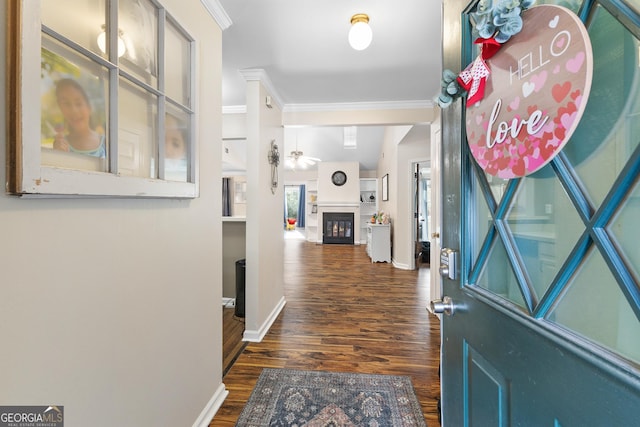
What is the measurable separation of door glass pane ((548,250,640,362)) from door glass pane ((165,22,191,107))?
4.75 feet

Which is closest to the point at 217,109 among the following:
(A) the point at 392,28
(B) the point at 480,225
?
(A) the point at 392,28

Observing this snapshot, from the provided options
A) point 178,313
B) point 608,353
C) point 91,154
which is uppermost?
point 91,154

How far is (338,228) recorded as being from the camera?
8.30m

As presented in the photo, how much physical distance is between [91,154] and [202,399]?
4.46ft

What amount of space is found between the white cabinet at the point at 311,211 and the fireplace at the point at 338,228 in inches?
23.4

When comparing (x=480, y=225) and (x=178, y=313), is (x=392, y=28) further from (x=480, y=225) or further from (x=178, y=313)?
(x=178, y=313)

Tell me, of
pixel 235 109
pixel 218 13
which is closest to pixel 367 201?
pixel 235 109

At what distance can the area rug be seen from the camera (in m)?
1.55

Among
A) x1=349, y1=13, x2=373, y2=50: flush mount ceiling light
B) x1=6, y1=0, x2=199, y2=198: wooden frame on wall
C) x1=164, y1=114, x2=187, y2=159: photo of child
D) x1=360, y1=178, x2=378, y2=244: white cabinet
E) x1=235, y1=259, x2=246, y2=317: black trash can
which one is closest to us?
x1=6, y1=0, x2=199, y2=198: wooden frame on wall

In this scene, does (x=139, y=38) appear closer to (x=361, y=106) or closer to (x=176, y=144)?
(x=176, y=144)

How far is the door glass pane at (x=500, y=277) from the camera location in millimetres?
628

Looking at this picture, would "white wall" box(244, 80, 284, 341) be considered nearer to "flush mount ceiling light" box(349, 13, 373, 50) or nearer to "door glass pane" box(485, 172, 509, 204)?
"flush mount ceiling light" box(349, 13, 373, 50)

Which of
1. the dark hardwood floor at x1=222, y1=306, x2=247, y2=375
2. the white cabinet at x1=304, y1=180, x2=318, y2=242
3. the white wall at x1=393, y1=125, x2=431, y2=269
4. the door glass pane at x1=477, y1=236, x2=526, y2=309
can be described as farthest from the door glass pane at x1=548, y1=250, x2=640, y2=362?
the white cabinet at x1=304, y1=180, x2=318, y2=242

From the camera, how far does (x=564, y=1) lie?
501 millimetres
